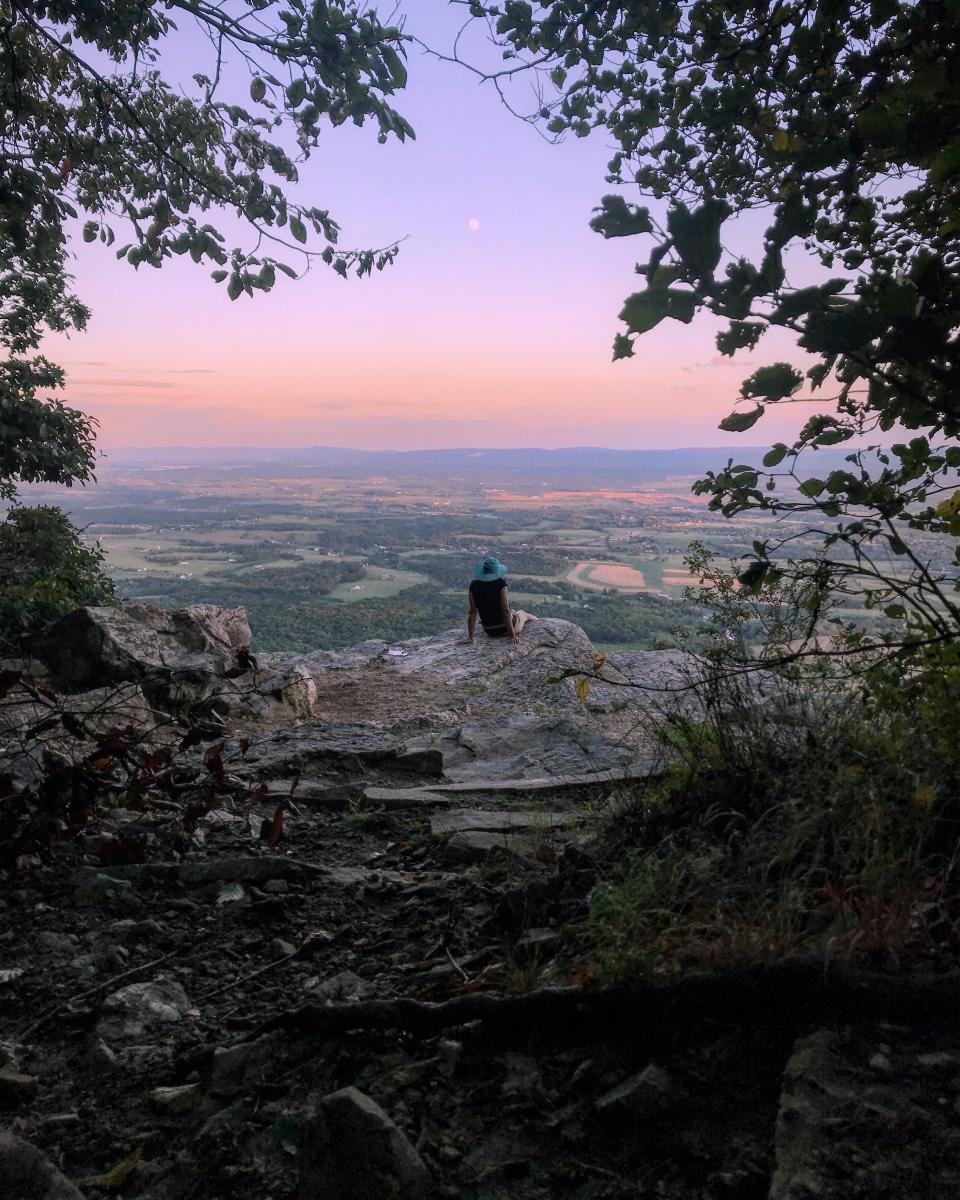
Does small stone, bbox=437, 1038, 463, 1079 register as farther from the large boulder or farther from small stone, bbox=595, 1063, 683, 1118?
the large boulder

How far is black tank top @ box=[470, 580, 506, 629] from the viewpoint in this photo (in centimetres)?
1171

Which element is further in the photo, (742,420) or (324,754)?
(324,754)

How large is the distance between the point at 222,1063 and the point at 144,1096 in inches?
9.2

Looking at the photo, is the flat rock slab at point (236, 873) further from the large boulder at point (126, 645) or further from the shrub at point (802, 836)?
the large boulder at point (126, 645)

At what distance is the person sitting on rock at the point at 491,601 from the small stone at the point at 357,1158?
9.90 metres

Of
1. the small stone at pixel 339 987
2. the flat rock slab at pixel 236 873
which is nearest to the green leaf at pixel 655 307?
the small stone at pixel 339 987

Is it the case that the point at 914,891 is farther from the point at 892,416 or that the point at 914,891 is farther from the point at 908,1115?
the point at 892,416

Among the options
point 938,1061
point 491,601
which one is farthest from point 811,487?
point 491,601

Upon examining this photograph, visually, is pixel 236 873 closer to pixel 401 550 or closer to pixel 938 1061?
pixel 938 1061

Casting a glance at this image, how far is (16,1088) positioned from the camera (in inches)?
85.2

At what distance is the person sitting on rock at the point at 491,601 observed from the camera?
11.7 metres

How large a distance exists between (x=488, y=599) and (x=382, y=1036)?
9635 mm

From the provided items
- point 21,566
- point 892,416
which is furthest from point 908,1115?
point 21,566

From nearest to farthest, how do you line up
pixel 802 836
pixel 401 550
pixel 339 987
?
1. pixel 802 836
2. pixel 339 987
3. pixel 401 550
